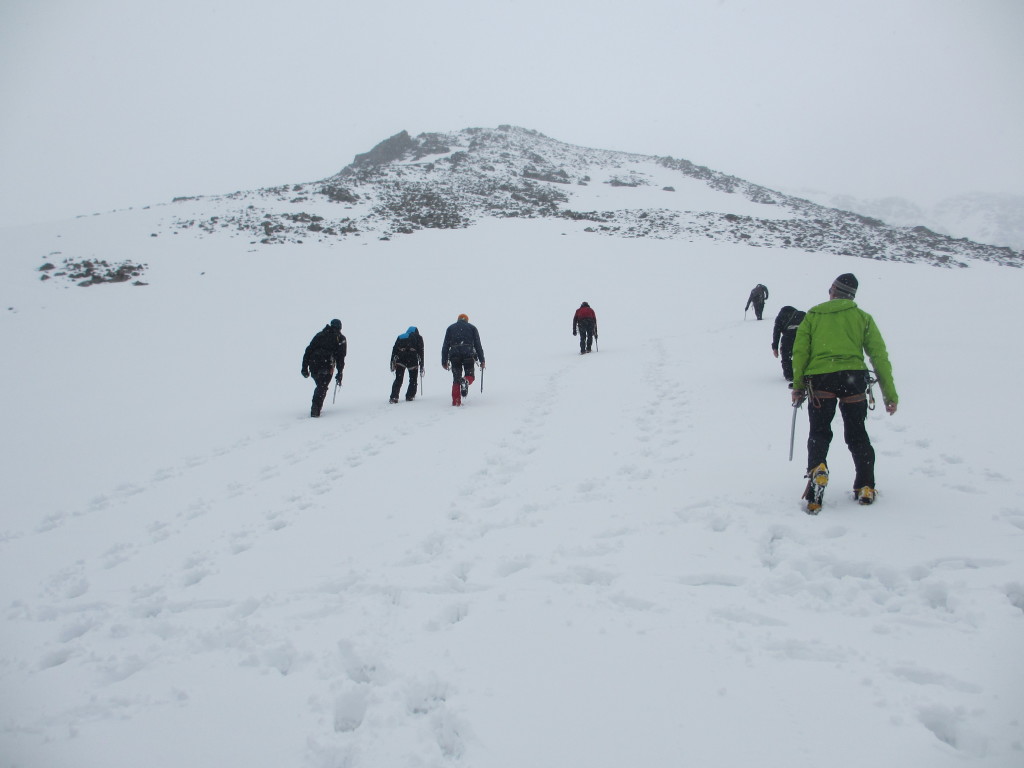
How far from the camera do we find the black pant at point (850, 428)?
459 centimetres

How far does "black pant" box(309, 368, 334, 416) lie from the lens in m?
10.4

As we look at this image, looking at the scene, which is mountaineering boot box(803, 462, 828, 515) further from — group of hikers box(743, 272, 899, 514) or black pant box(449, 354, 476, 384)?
black pant box(449, 354, 476, 384)

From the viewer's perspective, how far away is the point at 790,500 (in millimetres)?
4777

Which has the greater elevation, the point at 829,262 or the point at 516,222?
the point at 516,222

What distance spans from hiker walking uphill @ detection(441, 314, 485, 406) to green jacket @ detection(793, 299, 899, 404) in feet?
22.0

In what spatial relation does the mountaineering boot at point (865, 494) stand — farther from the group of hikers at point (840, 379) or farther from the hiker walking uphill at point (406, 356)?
the hiker walking uphill at point (406, 356)

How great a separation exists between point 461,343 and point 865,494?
24.7 feet

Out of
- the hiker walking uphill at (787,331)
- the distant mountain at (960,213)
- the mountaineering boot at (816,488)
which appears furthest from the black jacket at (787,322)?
the distant mountain at (960,213)

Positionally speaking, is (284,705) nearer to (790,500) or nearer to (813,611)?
(813,611)

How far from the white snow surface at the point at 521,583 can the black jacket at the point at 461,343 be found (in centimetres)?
109

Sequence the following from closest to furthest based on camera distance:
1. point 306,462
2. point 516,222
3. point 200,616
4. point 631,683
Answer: point 631,683
point 200,616
point 306,462
point 516,222

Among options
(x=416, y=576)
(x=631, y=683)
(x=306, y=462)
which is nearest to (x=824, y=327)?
(x=631, y=683)

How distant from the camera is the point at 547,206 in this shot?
47.7 metres

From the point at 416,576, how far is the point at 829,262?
36.2 m
